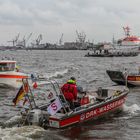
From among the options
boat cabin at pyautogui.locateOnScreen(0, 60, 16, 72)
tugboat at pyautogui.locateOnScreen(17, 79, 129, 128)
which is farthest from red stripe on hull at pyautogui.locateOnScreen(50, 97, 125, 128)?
boat cabin at pyautogui.locateOnScreen(0, 60, 16, 72)

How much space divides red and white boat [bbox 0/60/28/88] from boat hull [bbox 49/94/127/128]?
42.8 ft

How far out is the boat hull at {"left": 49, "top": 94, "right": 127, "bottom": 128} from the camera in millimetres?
17609

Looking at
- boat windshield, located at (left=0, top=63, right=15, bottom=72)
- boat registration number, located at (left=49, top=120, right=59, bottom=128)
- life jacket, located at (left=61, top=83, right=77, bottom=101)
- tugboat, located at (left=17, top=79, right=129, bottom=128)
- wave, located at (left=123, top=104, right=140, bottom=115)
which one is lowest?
wave, located at (left=123, top=104, right=140, bottom=115)

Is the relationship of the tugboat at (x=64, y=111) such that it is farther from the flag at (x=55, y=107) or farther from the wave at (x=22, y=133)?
the wave at (x=22, y=133)

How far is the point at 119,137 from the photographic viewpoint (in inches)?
700

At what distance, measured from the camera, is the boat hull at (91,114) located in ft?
57.8

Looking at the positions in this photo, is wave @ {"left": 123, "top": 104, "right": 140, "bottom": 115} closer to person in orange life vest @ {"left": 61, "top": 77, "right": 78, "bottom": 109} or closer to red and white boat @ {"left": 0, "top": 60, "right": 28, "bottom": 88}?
person in orange life vest @ {"left": 61, "top": 77, "right": 78, "bottom": 109}

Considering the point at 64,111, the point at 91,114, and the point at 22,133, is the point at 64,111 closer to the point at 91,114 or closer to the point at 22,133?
the point at 91,114

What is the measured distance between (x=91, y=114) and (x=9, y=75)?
15.0m

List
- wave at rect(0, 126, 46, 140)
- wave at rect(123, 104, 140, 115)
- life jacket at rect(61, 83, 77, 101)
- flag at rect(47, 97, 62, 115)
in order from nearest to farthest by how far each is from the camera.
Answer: wave at rect(0, 126, 46, 140)
flag at rect(47, 97, 62, 115)
life jacket at rect(61, 83, 77, 101)
wave at rect(123, 104, 140, 115)

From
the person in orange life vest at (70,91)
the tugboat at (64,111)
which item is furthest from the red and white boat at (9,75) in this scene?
the person in orange life vest at (70,91)

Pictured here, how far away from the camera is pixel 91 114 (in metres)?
19.7

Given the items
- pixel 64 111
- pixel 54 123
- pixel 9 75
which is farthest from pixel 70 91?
pixel 9 75

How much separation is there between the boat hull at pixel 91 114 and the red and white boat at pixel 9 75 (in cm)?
1303
